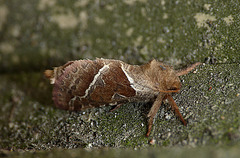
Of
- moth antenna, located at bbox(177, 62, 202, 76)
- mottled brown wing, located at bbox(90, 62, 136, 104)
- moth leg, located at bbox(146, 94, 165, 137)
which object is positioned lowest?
moth leg, located at bbox(146, 94, 165, 137)


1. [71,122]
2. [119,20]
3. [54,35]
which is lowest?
[71,122]

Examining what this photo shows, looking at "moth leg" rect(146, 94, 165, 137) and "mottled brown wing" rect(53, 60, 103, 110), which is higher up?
"mottled brown wing" rect(53, 60, 103, 110)

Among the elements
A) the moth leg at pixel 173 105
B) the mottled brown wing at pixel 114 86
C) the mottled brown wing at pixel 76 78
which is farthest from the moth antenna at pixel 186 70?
the mottled brown wing at pixel 76 78

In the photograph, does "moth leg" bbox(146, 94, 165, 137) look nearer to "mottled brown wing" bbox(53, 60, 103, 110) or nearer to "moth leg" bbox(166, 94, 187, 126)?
"moth leg" bbox(166, 94, 187, 126)

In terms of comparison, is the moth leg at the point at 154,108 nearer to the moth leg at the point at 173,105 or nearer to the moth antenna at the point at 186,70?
the moth leg at the point at 173,105

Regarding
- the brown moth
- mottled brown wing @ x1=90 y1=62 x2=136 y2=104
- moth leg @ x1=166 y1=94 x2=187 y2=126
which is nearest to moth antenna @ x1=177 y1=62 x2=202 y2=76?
the brown moth

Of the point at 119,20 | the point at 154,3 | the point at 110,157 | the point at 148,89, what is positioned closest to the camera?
the point at 110,157

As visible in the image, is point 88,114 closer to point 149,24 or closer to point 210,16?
point 149,24

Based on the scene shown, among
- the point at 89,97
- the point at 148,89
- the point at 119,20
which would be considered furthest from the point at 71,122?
the point at 119,20
